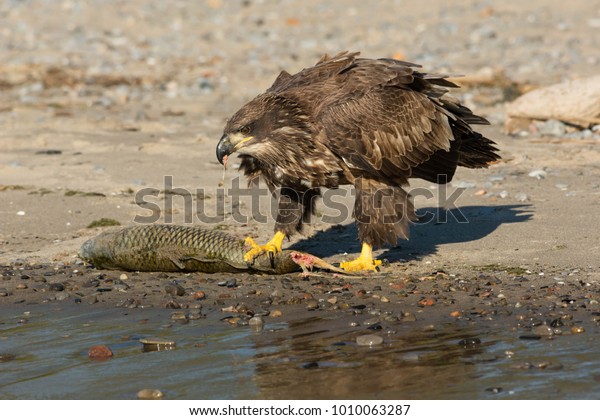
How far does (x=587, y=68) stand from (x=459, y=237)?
968cm

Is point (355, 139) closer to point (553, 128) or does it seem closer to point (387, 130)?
point (387, 130)

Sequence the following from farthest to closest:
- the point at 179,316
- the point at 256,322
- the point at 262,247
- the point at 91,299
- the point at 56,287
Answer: the point at 262,247, the point at 56,287, the point at 91,299, the point at 179,316, the point at 256,322

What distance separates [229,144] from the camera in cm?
776

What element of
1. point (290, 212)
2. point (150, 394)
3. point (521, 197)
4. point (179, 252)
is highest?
point (521, 197)

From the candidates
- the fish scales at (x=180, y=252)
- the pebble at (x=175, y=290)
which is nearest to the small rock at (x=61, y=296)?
the fish scales at (x=180, y=252)

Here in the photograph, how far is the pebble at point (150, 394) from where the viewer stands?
5.66m

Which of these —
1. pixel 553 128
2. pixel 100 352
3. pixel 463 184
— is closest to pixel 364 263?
pixel 100 352

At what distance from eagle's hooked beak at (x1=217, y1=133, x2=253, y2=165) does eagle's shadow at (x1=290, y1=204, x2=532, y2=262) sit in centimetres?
162

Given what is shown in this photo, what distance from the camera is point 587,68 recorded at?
17781 millimetres

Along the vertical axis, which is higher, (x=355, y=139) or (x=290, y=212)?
(x=355, y=139)

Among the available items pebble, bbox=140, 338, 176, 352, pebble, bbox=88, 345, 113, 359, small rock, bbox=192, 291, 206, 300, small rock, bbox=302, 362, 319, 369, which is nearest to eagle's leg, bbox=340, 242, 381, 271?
small rock, bbox=192, 291, 206, 300

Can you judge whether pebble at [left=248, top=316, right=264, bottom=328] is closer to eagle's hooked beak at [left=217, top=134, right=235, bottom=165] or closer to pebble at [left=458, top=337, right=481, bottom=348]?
eagle's hooked beak at [left=217, top=134, right=235, bottom=165]

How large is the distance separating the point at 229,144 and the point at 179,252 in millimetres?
1074

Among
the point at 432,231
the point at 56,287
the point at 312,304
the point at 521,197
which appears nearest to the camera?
the point at 312,304
